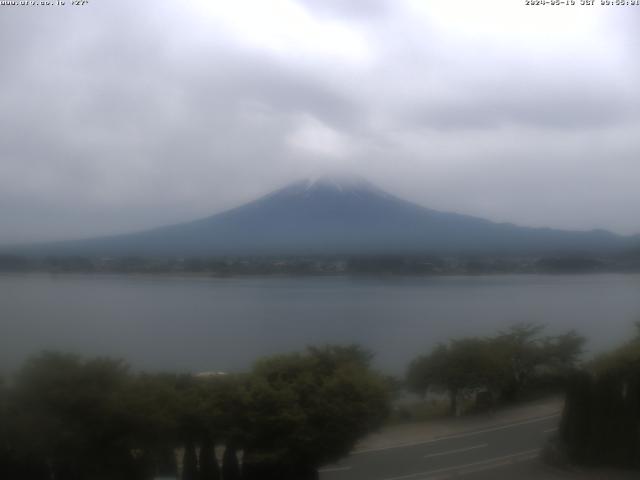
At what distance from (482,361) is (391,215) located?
2.12m

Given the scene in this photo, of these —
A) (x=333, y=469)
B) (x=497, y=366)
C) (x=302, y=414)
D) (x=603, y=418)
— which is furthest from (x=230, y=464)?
(x=603, y=418)

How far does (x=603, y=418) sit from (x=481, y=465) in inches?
67.7

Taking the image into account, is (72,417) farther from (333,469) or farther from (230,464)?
(333,469)

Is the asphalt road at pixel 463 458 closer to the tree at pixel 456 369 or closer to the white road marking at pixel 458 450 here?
the white road marking at pixel 458 450

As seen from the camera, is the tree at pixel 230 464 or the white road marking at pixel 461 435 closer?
the tree at pixel 230 464

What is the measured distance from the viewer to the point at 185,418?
6707mm

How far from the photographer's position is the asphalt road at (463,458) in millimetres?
7031

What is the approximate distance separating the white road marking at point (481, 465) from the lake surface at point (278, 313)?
3.75 feet

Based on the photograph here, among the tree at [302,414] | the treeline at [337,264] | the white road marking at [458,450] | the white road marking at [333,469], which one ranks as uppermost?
the treeline at [337,264]

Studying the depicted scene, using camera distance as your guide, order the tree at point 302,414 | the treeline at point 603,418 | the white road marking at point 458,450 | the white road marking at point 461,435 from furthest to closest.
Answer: the treeline at point 603,418 → the white road marking at point 458,450 → the white road marking at point 461,435 → the tree at point 302,414

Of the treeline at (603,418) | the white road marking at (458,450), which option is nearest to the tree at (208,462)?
the white road marking at (458,450)

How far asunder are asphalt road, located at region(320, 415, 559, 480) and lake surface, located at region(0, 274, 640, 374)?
37.4 inches

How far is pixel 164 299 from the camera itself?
305 inches

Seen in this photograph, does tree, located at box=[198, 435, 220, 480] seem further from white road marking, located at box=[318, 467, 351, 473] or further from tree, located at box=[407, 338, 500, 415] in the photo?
tree, located at box=[407, 338, 500, 415]
